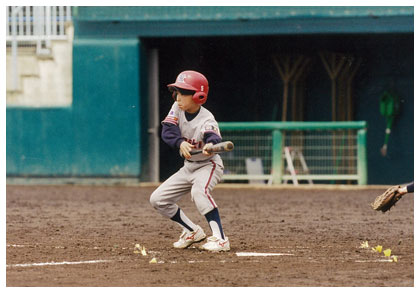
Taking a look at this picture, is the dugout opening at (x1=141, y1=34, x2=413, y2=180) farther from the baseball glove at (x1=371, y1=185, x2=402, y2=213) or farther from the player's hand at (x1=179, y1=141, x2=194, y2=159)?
the baseball glove at (x1=371, y1=185, x2=402, y2=213)

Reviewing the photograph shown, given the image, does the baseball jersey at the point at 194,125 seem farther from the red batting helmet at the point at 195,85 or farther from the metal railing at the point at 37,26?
the metal railing at the point at 37,26

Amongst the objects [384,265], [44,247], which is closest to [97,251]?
[44,247]

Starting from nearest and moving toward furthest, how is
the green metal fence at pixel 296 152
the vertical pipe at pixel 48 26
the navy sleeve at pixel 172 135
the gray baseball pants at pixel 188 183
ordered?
the navy sleeve at pixel 172 135 → the gray baseball pants at pixel 188 183 → the green metal fence at pixel 296 152 → the vertical pipe at pixel 48 26

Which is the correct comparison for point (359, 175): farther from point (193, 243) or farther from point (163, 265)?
point (163, 265)

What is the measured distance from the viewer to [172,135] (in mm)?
7270

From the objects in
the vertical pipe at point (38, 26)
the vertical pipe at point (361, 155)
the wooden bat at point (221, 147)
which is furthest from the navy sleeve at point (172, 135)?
the vertical pipe at point (38, 26)

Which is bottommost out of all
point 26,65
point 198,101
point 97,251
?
point 97,251

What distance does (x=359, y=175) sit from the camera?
1561 cm

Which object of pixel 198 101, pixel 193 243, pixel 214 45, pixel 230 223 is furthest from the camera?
pixel 214 45

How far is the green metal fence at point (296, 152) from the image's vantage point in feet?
51.6

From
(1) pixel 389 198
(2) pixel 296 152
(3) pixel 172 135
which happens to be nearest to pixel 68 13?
(2) pixel 296 152

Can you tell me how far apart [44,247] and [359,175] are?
8.84m

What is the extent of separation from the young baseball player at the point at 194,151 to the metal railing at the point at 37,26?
9.57 meters

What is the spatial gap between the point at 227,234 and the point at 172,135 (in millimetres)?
2031
